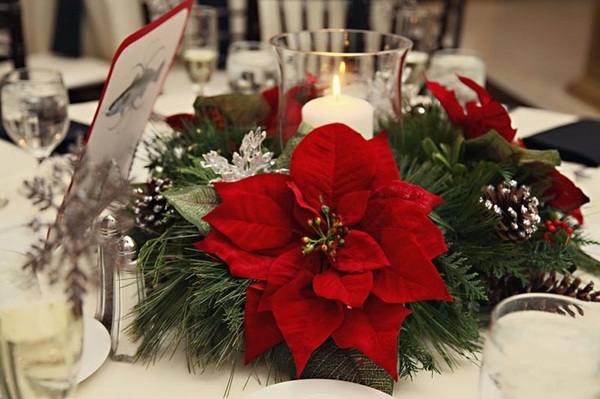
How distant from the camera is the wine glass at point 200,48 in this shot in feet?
5.01

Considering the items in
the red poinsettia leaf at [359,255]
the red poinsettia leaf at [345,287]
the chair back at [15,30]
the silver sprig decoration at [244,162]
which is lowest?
the chair back at [15,30]

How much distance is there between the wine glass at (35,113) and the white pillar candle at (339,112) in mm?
443

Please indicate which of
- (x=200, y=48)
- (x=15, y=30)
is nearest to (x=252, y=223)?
(x=200, y=48)

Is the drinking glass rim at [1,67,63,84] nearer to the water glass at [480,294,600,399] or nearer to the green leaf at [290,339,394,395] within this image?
the green leaf at [290,339,394,395]

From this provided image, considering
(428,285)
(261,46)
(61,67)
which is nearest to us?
(428,285)

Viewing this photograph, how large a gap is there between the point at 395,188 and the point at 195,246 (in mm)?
182

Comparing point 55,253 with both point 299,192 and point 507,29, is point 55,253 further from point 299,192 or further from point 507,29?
point 507,29

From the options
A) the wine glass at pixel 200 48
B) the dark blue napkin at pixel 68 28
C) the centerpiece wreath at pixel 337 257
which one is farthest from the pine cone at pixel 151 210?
the dark blue napkin at pixel 68 28

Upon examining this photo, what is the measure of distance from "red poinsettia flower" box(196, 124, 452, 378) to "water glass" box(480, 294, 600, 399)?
0.42 feet

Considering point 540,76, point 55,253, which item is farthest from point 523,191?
point 540,76

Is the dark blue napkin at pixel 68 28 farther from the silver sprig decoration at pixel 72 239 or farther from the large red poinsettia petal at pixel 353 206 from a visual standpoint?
the silver sprig decoration at pixel 72 239

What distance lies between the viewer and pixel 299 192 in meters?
0.68

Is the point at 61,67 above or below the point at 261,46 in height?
below

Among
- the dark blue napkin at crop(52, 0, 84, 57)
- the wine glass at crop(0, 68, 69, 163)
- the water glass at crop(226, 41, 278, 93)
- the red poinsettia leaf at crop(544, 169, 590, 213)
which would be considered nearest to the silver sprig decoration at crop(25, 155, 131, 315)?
the red poinsettia leaf at crop(544, 169, 590, 213)
